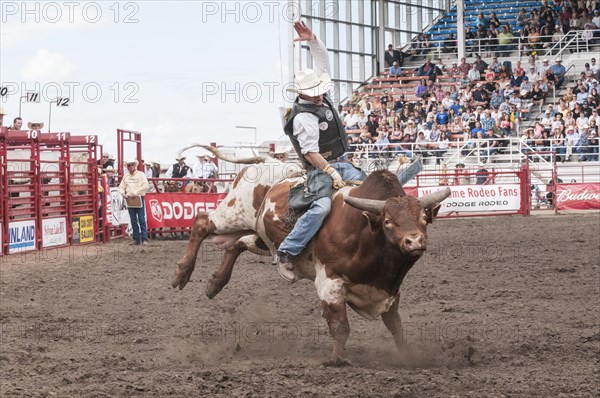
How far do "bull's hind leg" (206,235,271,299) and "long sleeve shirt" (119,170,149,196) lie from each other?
343 inches

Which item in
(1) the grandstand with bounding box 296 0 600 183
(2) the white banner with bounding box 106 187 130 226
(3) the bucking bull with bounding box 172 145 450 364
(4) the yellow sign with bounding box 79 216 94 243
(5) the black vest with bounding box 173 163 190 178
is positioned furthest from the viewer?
(1) the grandstand with bounding box 296 0 600 183

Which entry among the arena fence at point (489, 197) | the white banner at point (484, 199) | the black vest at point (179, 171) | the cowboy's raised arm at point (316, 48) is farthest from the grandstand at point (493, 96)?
the cowboy's raised arm at point (316, 48)

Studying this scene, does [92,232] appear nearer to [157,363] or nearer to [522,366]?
[157,363]

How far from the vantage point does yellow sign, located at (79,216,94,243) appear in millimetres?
16266

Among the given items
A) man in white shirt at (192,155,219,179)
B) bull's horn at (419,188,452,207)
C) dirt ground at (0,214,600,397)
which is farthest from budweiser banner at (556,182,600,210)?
bull's horn at (419,188,452,207)

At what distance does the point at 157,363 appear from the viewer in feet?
21.0

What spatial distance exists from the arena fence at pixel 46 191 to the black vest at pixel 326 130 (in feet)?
26.2

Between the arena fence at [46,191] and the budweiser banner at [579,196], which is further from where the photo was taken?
the budweiser banner at [579,196]

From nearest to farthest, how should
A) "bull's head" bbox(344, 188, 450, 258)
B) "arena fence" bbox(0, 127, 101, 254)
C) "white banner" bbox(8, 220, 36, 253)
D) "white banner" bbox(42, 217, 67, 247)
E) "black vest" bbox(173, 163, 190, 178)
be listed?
"bull's head" bbox(344, 188, 450, 258)
"white banner" bbox(8, 220, 36, 253)
"arena fence" bbox(0, 127, 101, 254)
"white banner" bbox(42, 217, 67, 247)
"black vest" bbox(173, 163, 190, 178)

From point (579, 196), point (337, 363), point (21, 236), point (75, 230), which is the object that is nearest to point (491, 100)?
point (579, 196)

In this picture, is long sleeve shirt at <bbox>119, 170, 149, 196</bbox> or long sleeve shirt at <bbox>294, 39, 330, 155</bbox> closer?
long sleeve shirt at <bbox>294, 39, 330, 155</bbox>

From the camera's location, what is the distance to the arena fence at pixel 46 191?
14.0 meters

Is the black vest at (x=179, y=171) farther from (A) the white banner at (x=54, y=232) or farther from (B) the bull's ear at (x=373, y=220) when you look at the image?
(B) the bull's ear at (x=373, y=220)

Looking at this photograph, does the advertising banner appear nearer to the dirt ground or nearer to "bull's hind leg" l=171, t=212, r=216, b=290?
the dirt ground
